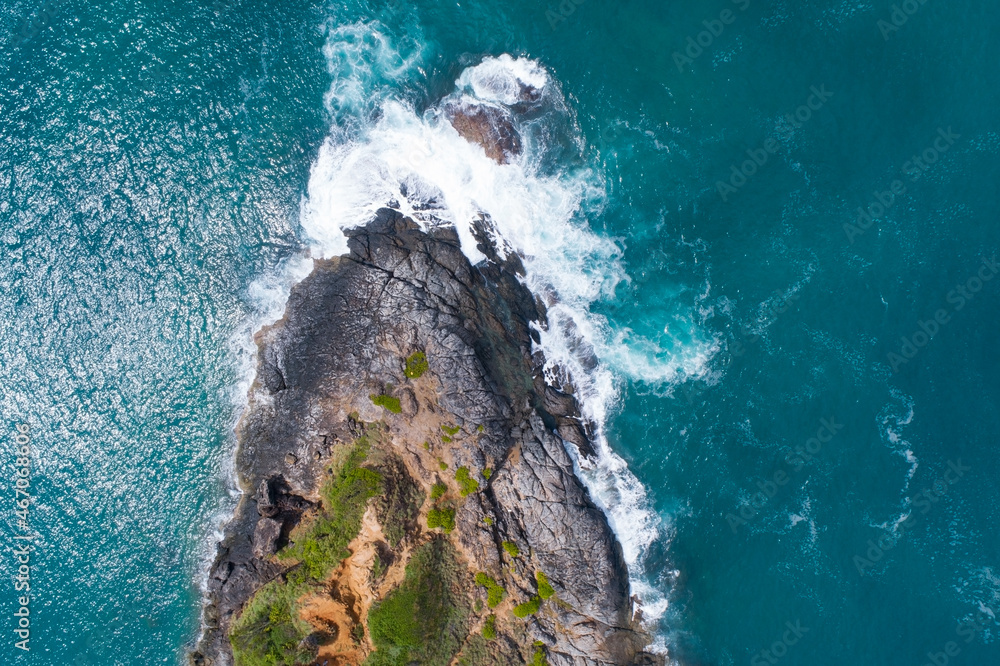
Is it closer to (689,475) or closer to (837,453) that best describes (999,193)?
(837,453)

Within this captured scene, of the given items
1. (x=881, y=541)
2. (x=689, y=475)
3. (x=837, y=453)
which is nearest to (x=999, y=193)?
(x=837, y=453)

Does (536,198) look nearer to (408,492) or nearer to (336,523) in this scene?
(408,492)

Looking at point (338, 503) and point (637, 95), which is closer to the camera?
point (338, 503)

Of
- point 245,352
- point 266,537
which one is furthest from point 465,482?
point 245,352

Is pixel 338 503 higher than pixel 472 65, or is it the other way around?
pixel 472 65

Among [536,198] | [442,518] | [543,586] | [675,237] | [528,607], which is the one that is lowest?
[528,607]

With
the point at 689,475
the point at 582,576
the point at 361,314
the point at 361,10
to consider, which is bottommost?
the point at 582,576
